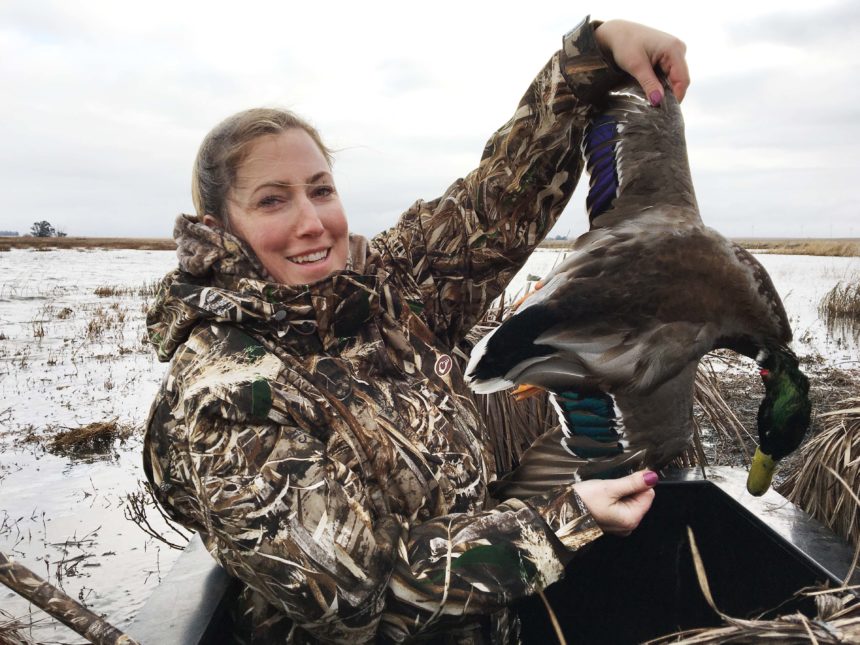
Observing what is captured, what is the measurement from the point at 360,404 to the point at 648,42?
3.62 ft

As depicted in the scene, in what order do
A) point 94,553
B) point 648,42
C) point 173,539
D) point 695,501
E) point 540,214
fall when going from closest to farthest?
point 648,42
point 540,214
point 695,501
point 94,553
point 173,539

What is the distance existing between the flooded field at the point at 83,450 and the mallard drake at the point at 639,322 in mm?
2354

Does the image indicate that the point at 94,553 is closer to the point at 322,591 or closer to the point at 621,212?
the point at 322,591

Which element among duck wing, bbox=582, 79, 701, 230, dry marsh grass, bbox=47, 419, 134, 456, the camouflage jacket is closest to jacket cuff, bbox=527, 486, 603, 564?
the camouflage jacket

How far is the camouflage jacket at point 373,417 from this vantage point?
1.25 meters

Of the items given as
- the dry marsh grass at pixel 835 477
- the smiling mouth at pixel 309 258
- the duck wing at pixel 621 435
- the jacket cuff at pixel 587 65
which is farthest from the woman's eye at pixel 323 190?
the dry marsh grass at pixel 835 477

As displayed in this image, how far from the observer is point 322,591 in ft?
3.97

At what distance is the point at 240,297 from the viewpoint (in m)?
1.48

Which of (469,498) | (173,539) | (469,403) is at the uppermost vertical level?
(469,403)

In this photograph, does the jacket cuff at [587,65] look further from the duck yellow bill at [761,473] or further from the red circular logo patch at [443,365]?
the duck yellow bill at [761,473]

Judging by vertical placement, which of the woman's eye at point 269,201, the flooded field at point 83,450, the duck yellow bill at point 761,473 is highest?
the woman's eye at point 269,201

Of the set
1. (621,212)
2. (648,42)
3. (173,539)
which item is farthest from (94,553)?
(648,42)

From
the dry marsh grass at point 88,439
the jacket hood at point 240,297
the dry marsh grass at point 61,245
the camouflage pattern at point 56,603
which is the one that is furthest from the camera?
the dry marsh grass at point 61,245

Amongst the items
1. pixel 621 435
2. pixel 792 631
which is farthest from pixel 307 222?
pixel 792 631
